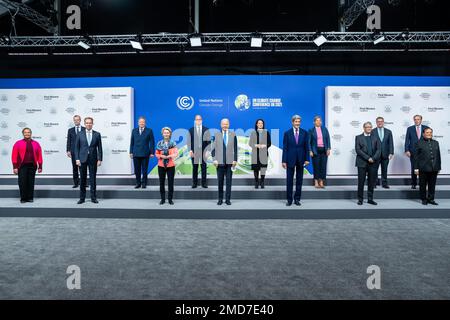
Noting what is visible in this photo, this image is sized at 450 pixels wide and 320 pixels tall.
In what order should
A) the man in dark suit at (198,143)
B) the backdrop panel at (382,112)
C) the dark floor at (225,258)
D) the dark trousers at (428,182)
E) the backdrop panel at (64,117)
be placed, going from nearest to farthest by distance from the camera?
the dark floor at (225,258), the dark trousers at (428,182), the man in dark suit at (198,143), the backdrop panel at (382,112), the backdrop panel at (64,117)

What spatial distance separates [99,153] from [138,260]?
3003 millimetres

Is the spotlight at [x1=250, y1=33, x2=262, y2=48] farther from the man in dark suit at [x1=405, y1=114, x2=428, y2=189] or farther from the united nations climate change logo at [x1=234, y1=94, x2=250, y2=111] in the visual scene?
the man in dark suit at [x1=405, y1=114, x2=428, y2=189]

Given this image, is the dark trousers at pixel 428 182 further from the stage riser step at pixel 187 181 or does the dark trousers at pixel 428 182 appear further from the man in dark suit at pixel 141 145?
the man in dark suit at pixel 141 145

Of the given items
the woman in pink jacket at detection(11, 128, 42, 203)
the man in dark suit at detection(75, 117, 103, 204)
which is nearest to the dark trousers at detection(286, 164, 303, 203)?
the man in dark suit at detection(75, 117, 103, 204)

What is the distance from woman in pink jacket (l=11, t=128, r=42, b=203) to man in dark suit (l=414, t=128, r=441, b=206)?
23.4 ft

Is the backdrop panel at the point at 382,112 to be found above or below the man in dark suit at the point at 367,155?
above

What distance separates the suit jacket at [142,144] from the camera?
6.25 m

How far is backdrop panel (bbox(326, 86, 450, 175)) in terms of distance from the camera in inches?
307

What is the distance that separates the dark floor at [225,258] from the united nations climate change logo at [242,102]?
167 inches

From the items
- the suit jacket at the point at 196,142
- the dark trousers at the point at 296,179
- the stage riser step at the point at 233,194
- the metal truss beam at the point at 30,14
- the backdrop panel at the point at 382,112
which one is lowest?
the stage riser step at the point at 233,194

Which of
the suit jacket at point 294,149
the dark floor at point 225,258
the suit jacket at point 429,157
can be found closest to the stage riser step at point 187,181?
the suit jacket at point 429,157

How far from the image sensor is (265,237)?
388 centimetres

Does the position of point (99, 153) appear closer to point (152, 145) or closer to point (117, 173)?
point (152, 145)

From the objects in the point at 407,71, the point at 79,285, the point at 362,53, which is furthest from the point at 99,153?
the point at 407,71
